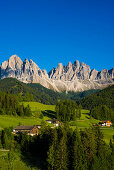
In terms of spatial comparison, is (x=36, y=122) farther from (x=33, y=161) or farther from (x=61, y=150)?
(x=61, y=150)

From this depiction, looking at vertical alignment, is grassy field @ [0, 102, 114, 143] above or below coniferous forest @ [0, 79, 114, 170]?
above

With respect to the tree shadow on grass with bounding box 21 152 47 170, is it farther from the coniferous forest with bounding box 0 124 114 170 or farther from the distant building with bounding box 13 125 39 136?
the distant building with bounding box 13 125 39 136

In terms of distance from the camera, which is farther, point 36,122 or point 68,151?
point 36,122

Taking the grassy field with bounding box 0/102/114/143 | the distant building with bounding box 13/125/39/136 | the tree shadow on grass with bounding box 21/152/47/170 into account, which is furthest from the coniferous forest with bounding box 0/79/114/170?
the grassy field with bounding box 0/102/114/143

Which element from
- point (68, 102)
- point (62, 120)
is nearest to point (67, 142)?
point (62, 120)

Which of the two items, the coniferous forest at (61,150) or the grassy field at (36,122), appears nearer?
the coniferous forest at (61,150)

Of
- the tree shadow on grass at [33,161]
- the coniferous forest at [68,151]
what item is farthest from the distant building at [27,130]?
the tree shadow on grass at [33,161]

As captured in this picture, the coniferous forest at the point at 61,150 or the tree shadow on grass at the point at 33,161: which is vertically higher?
the coniferous forest at the point at 61,150

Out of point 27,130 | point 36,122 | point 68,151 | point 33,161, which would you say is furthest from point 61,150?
point 36,122

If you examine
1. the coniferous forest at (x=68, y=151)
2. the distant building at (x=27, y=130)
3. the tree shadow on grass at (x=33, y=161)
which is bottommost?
the tree shadow on grass at (x=33, y=161)

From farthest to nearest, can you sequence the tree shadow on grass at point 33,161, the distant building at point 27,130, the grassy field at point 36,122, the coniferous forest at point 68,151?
1. the grassy field at point 36,122
2. the distant building at point 27,130
3. the tree shadow on grass at point 33,161
4. the coniferous forest at point 68,151

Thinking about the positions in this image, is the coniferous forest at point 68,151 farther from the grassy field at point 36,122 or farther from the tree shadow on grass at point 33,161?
the grassy field at point 36,122

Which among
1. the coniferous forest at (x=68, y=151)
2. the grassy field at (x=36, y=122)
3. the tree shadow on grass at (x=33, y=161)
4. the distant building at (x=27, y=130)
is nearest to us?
the coniferous forest at (x=68, y=151)

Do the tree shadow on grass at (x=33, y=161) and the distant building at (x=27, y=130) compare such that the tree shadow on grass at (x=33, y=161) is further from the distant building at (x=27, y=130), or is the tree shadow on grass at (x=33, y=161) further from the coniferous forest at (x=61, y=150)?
the distant building at (x=27, y=130)
